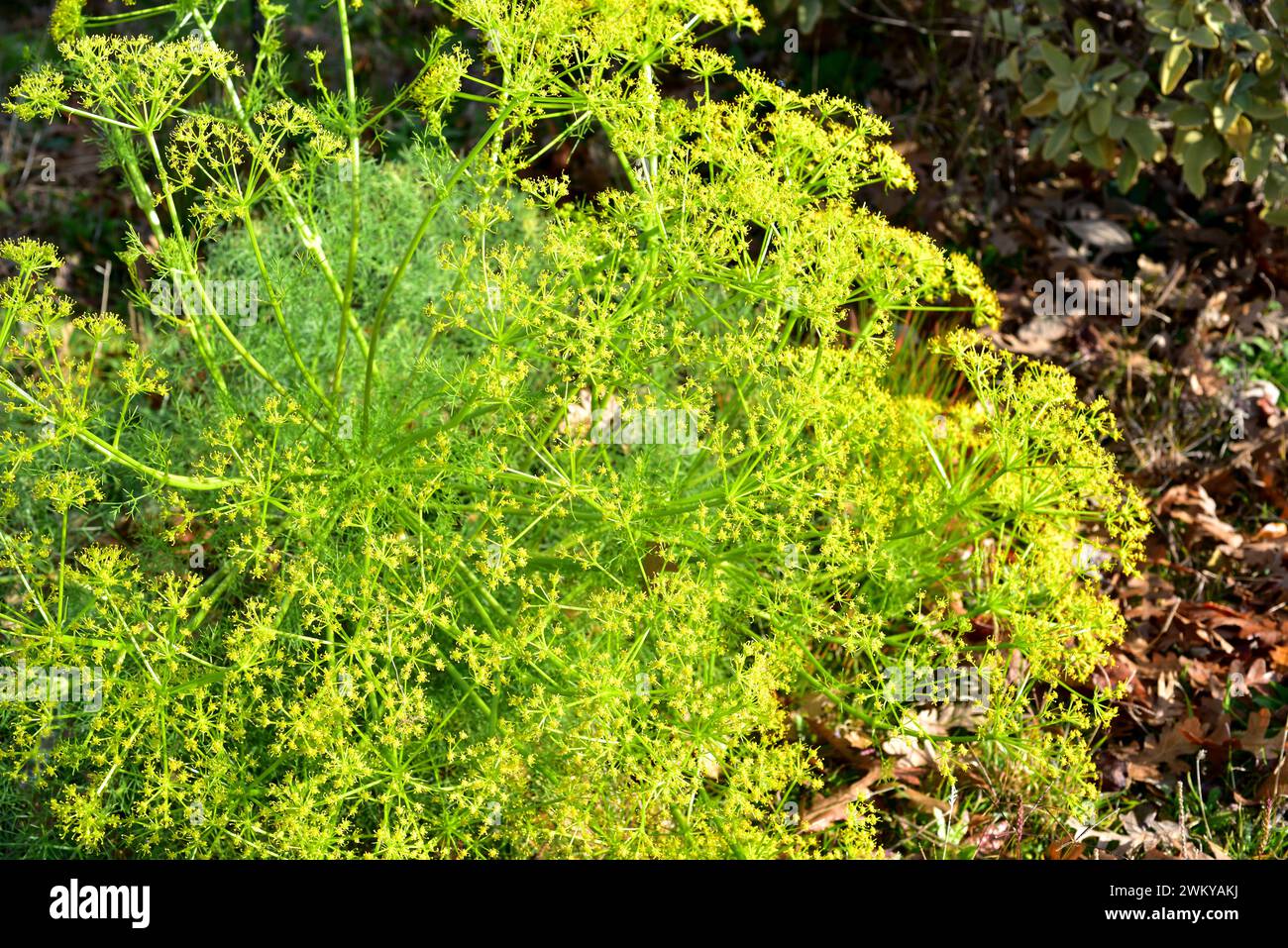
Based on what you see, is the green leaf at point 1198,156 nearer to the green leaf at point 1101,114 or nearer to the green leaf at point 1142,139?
the green leaf at point 1142,139

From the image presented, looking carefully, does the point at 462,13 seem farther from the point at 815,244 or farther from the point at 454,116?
the point at 454,116

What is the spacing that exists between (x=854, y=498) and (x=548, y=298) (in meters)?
0.96

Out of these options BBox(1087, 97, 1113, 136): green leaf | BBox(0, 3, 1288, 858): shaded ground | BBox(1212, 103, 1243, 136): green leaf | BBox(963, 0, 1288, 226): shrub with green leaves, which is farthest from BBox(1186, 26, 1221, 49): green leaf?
BBox(0, 3, 1288, 858): shaded ground

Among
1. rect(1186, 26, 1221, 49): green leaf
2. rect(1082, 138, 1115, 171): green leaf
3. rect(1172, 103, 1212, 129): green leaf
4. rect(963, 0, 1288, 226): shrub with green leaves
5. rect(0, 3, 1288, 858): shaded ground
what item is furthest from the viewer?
rect(1082, 138, 1115, 171): green leaf

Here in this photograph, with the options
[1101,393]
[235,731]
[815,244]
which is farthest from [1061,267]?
[235,731]

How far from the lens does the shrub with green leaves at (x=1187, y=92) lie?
4.73 m

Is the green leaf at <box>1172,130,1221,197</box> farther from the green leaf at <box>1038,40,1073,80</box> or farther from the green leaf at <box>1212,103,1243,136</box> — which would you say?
the green leaf at <box>1038,40,1073,80</box>

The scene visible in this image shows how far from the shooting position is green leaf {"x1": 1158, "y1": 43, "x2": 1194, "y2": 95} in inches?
185

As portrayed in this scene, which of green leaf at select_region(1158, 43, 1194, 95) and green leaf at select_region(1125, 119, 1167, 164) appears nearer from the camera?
green leaf at select_region(1158, 43, 1194, 95)

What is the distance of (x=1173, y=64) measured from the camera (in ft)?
15.5

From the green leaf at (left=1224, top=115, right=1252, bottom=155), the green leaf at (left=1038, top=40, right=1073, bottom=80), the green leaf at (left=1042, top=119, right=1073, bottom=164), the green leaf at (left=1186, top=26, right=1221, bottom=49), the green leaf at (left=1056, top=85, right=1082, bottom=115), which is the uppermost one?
the green leaf at (left=1186, top=26, right=1221, bottom=49)

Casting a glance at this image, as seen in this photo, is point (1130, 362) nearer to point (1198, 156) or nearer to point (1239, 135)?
point (1198, 156)

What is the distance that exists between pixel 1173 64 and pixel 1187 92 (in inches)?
10.9
